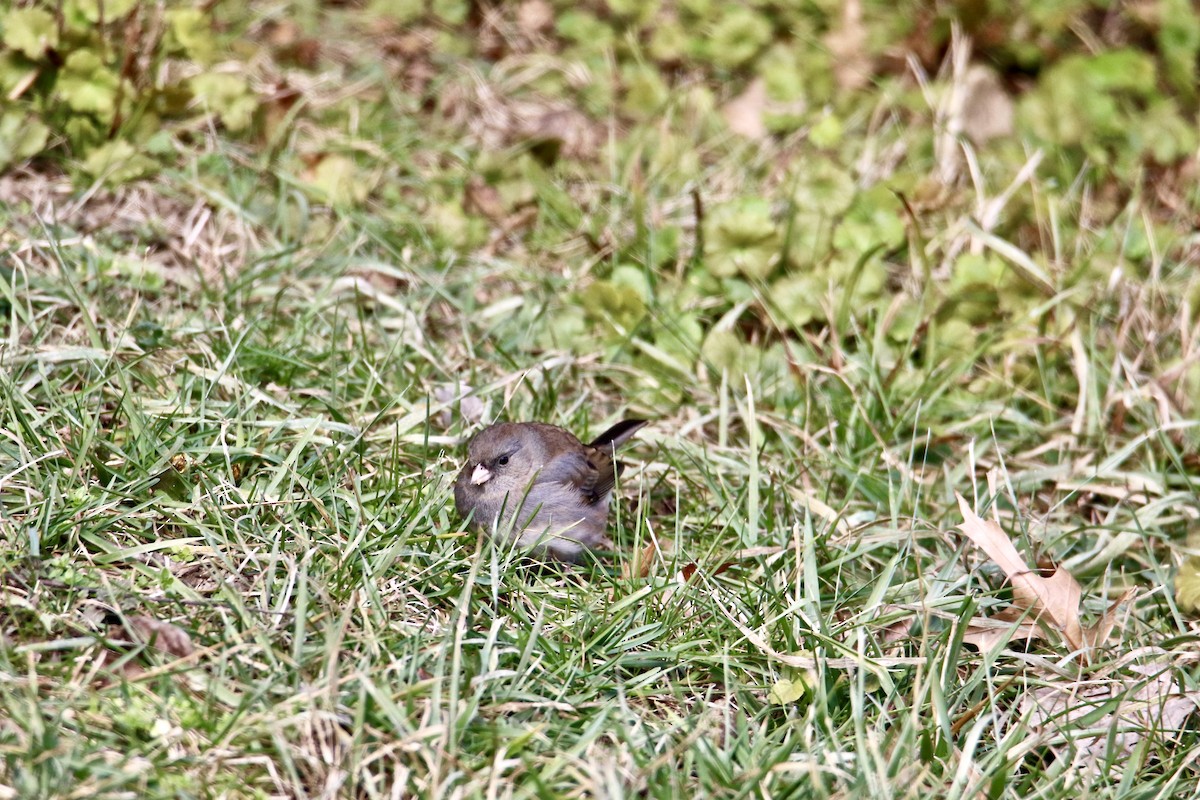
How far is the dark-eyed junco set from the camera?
110 inches

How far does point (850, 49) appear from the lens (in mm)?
4980

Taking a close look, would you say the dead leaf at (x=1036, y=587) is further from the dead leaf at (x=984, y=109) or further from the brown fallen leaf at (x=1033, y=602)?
the dead leaf at (x=984, y=109)

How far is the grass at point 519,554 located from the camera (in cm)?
217

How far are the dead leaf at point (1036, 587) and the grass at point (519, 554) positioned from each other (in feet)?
0.23

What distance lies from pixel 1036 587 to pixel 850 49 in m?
2.93

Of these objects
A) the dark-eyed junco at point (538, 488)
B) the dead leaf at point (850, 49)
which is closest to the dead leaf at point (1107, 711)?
the dark-eyed junco at point (538, 488)

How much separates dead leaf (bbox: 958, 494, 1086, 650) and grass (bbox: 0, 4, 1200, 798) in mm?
70

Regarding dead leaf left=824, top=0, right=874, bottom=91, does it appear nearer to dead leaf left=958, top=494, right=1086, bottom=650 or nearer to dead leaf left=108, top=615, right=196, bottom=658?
dead leaf left=958, top=494, right=1086, bottom=650

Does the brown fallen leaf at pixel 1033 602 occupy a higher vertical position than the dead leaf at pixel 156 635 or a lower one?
lower

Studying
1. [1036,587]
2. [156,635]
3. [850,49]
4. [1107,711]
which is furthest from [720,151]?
[156,635]

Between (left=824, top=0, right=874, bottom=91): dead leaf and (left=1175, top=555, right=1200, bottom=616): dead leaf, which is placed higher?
(left=824, top=0, right=874, bottom=91): dead leaf

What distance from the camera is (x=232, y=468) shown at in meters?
2.84

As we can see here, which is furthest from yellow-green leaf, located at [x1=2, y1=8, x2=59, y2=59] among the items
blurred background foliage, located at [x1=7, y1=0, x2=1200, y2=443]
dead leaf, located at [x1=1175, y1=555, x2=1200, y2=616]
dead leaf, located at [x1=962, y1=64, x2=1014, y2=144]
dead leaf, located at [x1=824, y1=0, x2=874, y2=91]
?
dead leaf, located at [x1=1175, y1=555, x2=1200, y2=616]

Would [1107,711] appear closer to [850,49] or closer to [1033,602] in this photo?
[1033,602]
